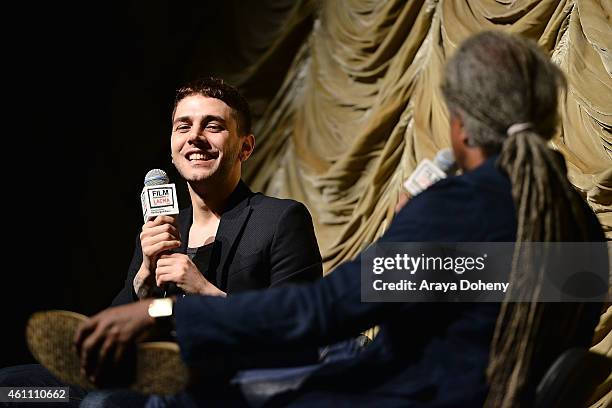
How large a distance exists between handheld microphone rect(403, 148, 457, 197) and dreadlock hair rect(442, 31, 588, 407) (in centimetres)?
16

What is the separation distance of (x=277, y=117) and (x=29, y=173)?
1.30 m

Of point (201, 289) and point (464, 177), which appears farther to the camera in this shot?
point (201, 289)

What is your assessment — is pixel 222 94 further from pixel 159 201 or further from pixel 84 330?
pixel 84 330

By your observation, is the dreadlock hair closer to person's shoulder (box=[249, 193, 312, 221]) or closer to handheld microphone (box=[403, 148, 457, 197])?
handheld microphone (box=[403, 148, 457, 197])

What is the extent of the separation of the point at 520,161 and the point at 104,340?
63 centimetres

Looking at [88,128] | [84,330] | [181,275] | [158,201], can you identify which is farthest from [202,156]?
[88,128]

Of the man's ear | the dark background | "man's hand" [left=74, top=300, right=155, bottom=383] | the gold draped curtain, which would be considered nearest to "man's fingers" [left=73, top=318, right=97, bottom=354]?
"man's hand" [left=74, top=300, right=155, bottom=383]

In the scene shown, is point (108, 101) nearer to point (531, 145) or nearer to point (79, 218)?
point (79, 218)

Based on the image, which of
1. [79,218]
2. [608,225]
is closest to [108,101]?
[79,218]

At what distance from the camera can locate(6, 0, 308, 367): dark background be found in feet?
13.3

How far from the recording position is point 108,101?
4.54 metres

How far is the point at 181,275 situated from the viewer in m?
1.75

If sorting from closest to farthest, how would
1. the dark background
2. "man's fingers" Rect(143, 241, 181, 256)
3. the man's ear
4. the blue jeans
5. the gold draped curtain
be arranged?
"man's fingers" Rect(143, 241, 181, 256) → the blue jeans → the man's ear → the gold draped curtain → the dark background

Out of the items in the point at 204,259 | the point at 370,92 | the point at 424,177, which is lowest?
the point at 204,259
